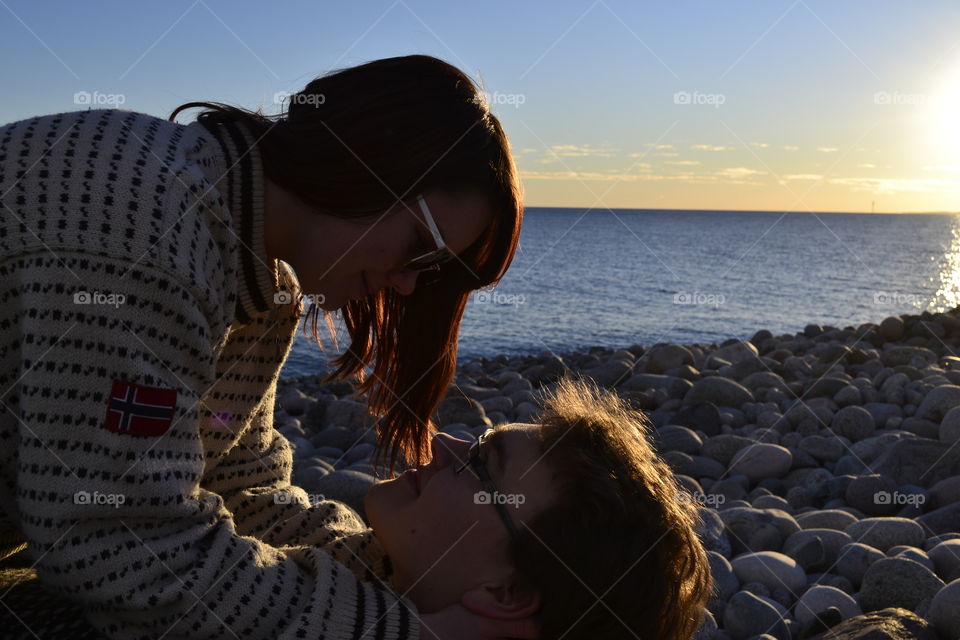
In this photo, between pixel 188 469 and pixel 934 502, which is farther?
pixel 934 502

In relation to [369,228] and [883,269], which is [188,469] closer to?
[369,228]

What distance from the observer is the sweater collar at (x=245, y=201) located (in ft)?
7.53

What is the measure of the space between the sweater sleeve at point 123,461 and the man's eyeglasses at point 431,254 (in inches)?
27.7

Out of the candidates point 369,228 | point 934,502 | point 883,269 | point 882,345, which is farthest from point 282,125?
point 883,269

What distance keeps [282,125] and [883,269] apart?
145 feet

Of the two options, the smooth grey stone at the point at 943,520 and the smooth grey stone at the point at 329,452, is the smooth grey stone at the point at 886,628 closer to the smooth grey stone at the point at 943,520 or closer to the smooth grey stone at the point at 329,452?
the smooth grey stone at the point at 943,520

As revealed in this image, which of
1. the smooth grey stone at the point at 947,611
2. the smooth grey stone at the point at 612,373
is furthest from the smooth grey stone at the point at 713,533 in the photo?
the smooth grey stone at the point at 612,373

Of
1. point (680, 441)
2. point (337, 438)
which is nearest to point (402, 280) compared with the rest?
point (680, 441)

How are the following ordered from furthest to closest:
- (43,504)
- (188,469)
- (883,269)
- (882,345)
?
1. (883,269)
2. (882,345)
3. (188,469)
4. (43,504)

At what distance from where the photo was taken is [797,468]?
5.64m

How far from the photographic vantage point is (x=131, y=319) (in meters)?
1.88

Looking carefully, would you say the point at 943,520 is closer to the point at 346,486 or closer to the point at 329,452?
the point at 346,486

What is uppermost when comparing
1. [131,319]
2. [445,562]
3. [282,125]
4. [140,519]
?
[282,125]

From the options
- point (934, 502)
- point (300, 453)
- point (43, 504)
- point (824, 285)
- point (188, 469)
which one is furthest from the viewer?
point (824, 285)
